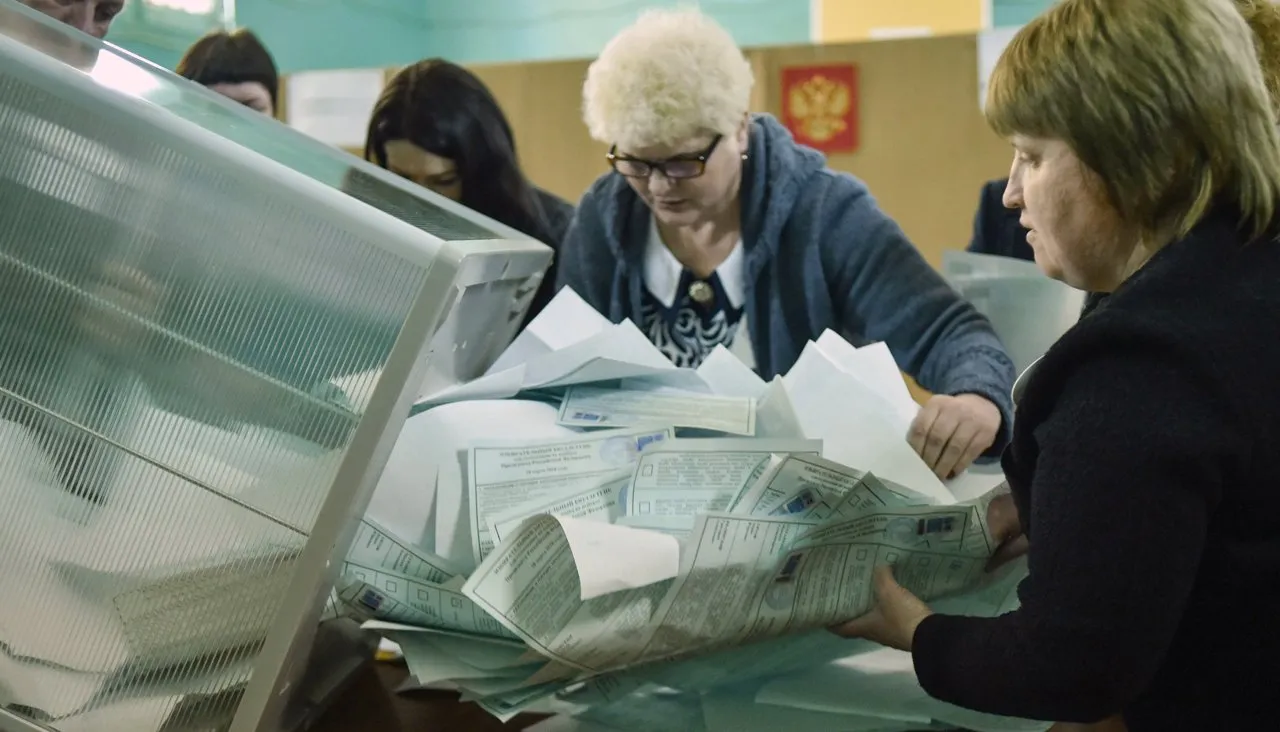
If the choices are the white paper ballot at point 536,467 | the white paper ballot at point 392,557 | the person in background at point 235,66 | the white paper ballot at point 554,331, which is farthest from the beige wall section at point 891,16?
the white paper ballot at point 392,557

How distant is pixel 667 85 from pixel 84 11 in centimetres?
58

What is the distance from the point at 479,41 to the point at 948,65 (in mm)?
2111

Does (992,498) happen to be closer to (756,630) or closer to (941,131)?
(756,630)

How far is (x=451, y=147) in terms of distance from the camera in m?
1.48

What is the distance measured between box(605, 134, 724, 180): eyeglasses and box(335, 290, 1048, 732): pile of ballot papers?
1.53 ft

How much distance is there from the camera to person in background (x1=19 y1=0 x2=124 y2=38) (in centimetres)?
85

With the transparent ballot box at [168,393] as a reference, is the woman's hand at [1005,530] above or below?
below

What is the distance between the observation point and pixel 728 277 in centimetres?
132

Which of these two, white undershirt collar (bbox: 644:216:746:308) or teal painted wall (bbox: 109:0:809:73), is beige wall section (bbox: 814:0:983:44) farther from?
white undershirt collar (bbox: 644:216:746:308)

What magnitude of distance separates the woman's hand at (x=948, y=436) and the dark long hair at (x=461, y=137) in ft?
2.55

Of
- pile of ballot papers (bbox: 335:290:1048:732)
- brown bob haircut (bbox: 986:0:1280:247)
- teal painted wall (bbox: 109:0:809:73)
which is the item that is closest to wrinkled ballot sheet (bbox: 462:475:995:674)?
pile of ballot papers (bbox: 335:290:1048:732)

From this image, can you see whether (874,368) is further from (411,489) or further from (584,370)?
(411,489)

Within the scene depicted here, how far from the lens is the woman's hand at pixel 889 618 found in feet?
2.17

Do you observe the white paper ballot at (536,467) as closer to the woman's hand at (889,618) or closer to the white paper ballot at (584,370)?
the white paper ballot at (584,370)
